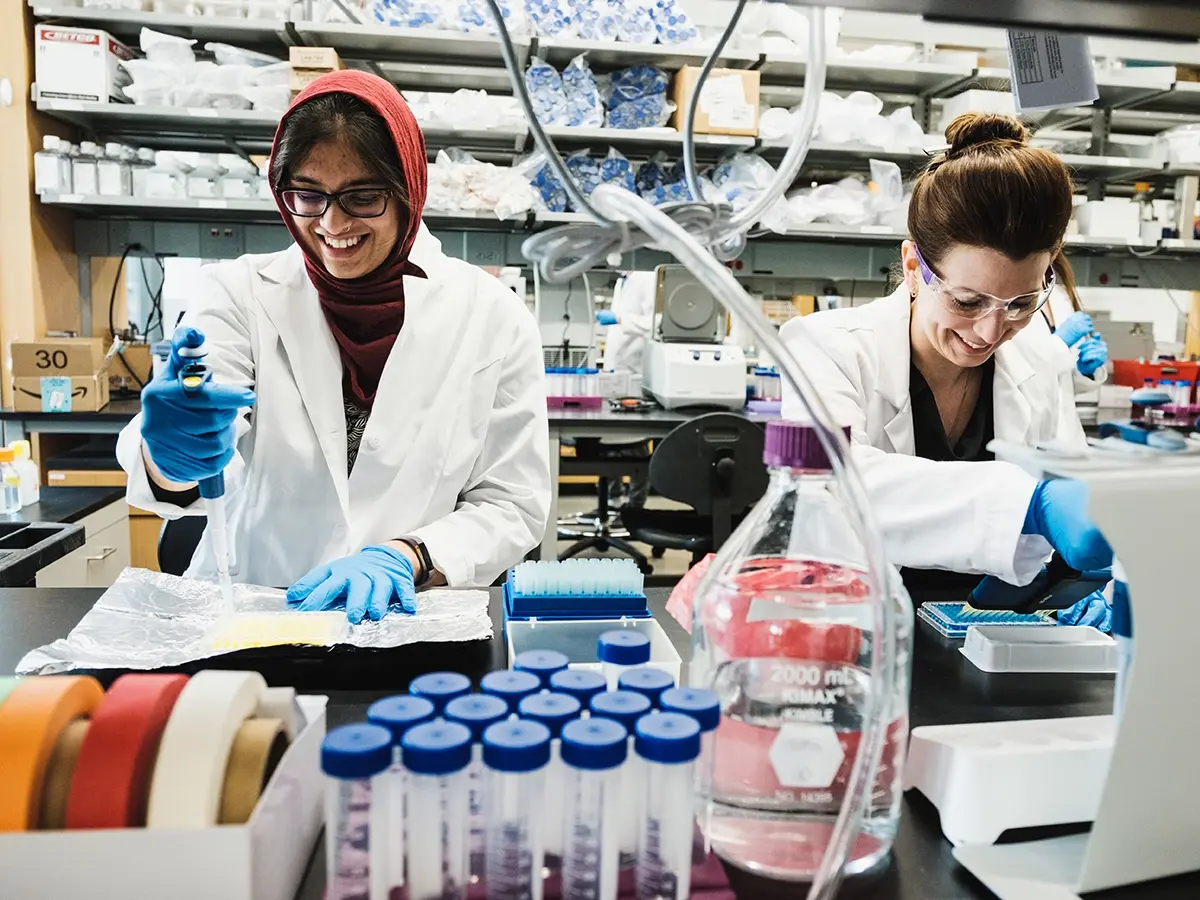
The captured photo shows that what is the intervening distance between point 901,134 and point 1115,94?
1102mm

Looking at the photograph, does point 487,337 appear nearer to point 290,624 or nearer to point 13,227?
point 290,624

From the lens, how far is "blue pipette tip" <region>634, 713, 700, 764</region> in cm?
49

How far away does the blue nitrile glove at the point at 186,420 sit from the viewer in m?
1.12

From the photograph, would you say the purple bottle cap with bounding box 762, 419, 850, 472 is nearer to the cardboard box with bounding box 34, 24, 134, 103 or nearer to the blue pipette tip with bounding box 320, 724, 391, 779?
the blue pipette tip with bounding box 320, 724, 391, 779

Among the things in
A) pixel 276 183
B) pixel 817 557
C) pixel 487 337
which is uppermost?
pixel 276 183

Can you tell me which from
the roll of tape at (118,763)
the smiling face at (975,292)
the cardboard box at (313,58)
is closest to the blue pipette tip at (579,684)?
the roll of tape at (118,763)

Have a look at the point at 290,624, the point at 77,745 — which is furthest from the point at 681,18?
the point at 77,745

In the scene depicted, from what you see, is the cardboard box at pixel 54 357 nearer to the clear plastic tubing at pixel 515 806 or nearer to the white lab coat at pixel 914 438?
the white lab coat at pixel 914 438

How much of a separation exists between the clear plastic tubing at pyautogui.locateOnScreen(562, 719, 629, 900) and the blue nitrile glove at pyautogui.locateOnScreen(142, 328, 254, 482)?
0.79 metres

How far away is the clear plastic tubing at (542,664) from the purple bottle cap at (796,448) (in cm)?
20

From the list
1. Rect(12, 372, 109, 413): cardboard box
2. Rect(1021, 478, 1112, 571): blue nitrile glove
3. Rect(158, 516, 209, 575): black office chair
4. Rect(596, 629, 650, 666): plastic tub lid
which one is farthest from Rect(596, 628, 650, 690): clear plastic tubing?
Rect(12, 372, 109, 413): cardboard box

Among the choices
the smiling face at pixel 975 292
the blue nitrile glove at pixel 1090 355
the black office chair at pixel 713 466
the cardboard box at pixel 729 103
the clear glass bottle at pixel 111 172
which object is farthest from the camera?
the cardboard box at pixel 729 103

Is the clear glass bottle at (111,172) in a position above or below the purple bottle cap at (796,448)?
above

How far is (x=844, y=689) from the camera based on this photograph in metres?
0.60
